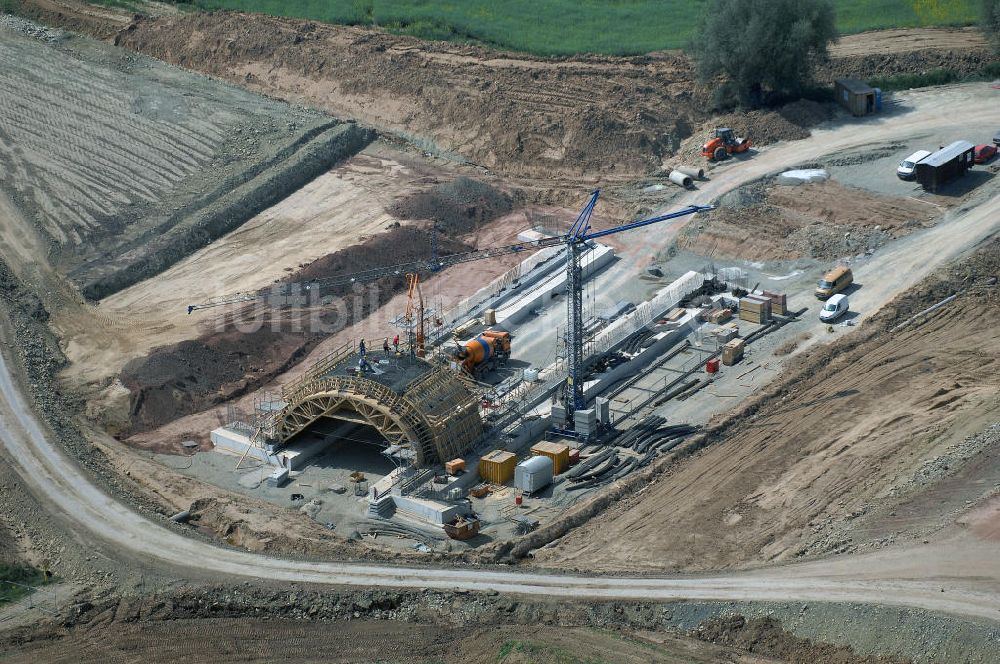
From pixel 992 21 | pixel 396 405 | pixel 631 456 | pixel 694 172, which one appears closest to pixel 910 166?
pixel 694 172

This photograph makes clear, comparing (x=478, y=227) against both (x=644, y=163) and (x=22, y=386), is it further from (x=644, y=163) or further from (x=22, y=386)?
(x=22, y=386)

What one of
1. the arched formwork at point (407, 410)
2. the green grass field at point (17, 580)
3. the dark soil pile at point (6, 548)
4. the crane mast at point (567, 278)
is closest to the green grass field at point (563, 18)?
the crane mast at point (567, 278)

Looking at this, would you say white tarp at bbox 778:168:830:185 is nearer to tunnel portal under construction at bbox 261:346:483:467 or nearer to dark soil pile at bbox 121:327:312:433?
tunnel portal under construction at bbox 261:346:483:467

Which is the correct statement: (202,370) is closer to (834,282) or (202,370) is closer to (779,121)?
(834,282)

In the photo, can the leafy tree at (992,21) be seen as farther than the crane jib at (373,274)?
Yes

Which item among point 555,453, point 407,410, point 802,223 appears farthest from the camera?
point 802,223

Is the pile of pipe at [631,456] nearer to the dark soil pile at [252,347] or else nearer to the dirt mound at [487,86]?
the dark soil pile at [252,347]
